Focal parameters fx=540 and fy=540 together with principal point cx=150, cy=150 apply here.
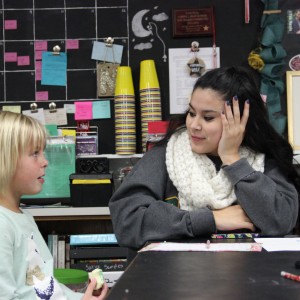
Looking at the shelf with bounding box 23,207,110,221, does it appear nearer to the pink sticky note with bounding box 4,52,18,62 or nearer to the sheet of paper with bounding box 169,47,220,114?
the sheet of paper with bounding box 169,47,220,114

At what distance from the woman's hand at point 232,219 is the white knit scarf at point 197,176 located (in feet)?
0.15

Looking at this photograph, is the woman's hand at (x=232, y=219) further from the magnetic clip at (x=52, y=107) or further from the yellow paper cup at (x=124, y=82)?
the magnetic clip at (x=52, y=107)

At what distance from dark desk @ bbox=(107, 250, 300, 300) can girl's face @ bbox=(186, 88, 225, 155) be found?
0.57m

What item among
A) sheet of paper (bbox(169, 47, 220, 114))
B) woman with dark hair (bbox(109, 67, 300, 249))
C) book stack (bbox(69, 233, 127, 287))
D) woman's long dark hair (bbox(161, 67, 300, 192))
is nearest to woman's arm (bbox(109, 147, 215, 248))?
woman with dark hair (bbox(109, 67, 300, 249))

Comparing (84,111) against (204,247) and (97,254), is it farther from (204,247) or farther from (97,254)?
(204,247)

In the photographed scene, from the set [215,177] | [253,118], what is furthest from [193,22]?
[215,177]

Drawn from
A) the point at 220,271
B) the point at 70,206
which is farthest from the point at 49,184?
the point at 220,271

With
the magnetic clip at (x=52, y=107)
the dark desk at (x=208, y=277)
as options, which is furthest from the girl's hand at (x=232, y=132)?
the magnetic clip at (x=52, y=107)

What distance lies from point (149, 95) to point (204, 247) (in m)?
1.86

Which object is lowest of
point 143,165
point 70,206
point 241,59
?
point 70,206

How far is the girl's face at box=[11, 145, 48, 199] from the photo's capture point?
141 centimetres

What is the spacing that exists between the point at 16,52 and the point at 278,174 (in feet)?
6.67

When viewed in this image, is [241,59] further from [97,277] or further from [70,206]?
[97,277]

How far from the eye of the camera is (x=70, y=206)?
2750 mm
